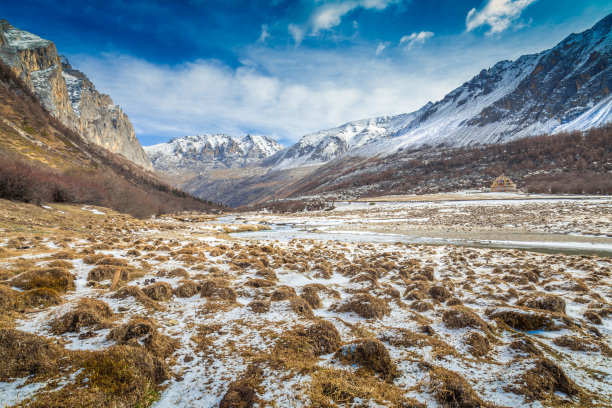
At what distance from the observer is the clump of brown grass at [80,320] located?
5.13 metres

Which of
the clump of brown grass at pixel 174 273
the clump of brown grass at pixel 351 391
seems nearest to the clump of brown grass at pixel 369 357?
the clump of brown grass at pixel 351 391

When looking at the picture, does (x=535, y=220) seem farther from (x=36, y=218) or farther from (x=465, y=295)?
(x=36, y=218)

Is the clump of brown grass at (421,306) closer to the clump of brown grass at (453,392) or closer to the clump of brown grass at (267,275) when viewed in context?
the clump of brown grass at (453,392)

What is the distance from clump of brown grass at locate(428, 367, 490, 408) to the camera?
3.61 m

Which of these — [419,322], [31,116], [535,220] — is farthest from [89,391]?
[31,116]

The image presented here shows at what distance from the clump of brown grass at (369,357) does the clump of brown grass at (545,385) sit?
197 cm

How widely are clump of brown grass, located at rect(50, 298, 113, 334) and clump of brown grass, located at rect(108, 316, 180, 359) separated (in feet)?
2.70

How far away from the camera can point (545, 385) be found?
4.02 m

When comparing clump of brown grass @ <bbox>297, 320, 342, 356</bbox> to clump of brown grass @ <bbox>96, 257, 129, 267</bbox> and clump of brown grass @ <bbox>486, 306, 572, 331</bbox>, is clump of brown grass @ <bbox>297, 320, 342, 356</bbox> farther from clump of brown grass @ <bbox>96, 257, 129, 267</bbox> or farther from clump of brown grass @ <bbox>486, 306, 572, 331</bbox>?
clump of brown grass @ <bbox>96, 257, 129, 267</bbox>

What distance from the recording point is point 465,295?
9281 mm

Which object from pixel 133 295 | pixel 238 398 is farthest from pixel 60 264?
pixel 238 398

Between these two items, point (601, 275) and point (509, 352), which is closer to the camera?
point (509, 352)

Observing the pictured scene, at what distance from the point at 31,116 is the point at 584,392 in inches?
5182

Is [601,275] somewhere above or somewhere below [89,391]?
below
